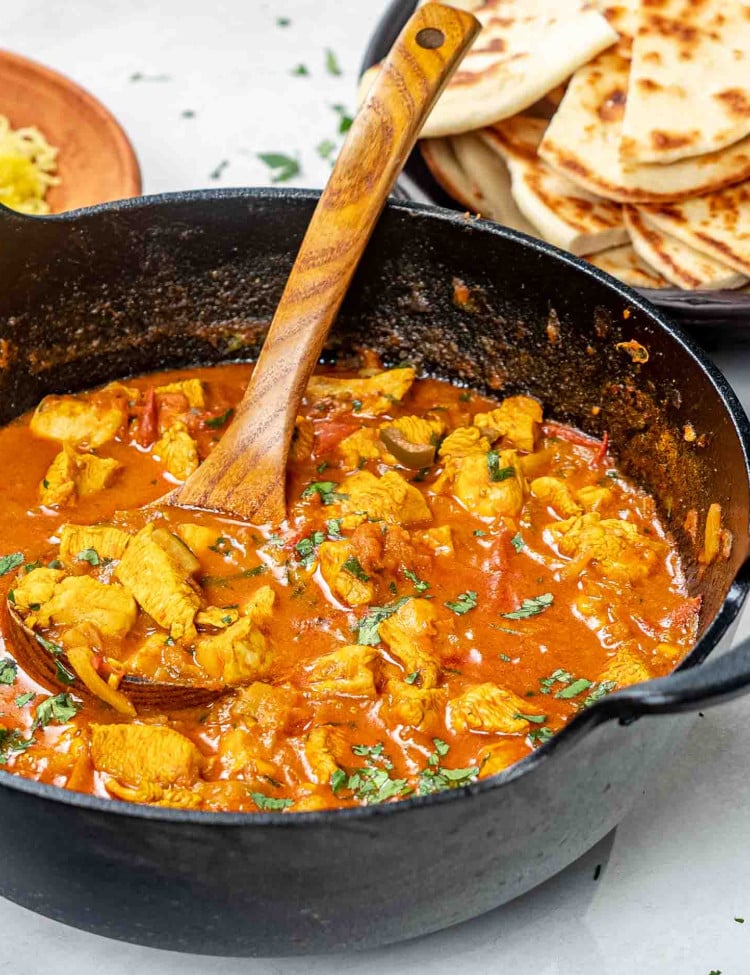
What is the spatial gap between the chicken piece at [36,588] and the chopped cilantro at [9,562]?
0.13 metres

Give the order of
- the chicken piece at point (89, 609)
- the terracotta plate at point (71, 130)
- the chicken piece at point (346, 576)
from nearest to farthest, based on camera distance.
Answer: the chicken piece at point (89, 609) → the chicken piece at point (346, 576) → the terracotta plate at point (71, 130)

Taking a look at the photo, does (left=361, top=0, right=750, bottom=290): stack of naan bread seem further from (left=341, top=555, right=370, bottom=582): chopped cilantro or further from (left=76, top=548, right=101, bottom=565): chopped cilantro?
(left=76, top=548, right=101, bottom=565): chopped cilantro

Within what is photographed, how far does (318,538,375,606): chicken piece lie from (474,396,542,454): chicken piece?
704mm

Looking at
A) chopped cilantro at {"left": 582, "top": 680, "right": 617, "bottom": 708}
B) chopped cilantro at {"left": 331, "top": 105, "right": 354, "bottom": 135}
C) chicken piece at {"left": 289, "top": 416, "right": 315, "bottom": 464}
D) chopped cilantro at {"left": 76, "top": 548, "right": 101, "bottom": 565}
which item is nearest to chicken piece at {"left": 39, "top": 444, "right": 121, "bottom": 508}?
chopped cilantro at {"left": 76, "top": 548, "right": 101, "bottom": 565}

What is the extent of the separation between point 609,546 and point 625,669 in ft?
1.36

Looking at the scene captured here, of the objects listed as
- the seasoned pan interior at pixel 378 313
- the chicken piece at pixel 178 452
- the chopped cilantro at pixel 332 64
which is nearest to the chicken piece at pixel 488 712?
the seasoned pan interior at pixel 378 313

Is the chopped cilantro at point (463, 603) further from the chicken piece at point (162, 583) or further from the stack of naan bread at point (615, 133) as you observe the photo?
the stack of naan bread at point (615, 133)

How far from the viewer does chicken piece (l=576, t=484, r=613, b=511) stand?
3.48 meters

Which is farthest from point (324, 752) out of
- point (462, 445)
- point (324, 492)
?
point (462, 445)

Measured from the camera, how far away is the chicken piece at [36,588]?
10.1 feet

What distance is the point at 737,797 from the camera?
3.18 meters

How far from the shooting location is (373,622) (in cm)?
306

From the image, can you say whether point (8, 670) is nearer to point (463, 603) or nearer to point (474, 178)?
point (463, 603)

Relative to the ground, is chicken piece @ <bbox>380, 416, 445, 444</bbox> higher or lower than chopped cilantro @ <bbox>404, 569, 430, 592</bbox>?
higher
